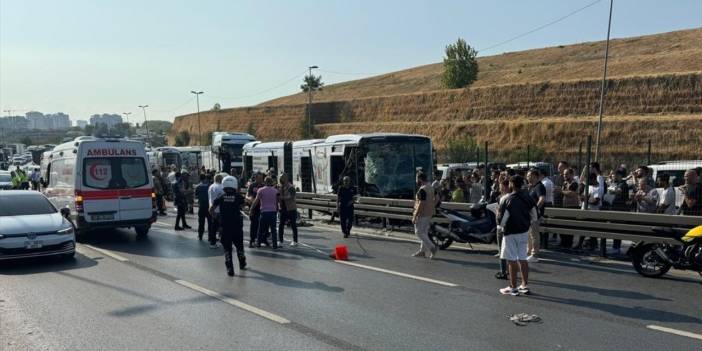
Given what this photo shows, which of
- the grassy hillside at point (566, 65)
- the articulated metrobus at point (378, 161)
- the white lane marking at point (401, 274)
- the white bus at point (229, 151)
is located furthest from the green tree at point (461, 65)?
the white lane marking at point (401, 274)

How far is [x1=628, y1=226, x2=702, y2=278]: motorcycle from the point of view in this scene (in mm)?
9523

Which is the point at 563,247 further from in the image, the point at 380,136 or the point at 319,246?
the point at 380,136

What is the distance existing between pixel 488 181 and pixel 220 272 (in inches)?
345

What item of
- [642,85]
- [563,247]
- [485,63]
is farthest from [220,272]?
[485,63]

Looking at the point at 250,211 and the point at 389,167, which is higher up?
the point at 389,167

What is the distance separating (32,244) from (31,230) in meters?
0.27

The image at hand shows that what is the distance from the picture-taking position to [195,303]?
336 inches

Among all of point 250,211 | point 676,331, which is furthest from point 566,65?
point 676,331

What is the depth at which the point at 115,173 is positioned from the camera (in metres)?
15.2

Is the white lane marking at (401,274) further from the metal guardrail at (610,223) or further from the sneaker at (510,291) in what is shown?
the metal guardrail at (610,223)

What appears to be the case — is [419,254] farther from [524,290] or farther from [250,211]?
[250,211]

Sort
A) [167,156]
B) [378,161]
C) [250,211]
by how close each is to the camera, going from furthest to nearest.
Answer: [167,156] → [378,161] → [250,211]

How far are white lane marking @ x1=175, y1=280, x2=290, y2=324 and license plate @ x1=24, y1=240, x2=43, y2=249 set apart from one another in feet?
10.5

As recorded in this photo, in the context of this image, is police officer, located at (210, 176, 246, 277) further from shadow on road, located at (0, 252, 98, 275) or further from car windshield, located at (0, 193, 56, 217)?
car windshield, located at (0, 193, 56, 217)
